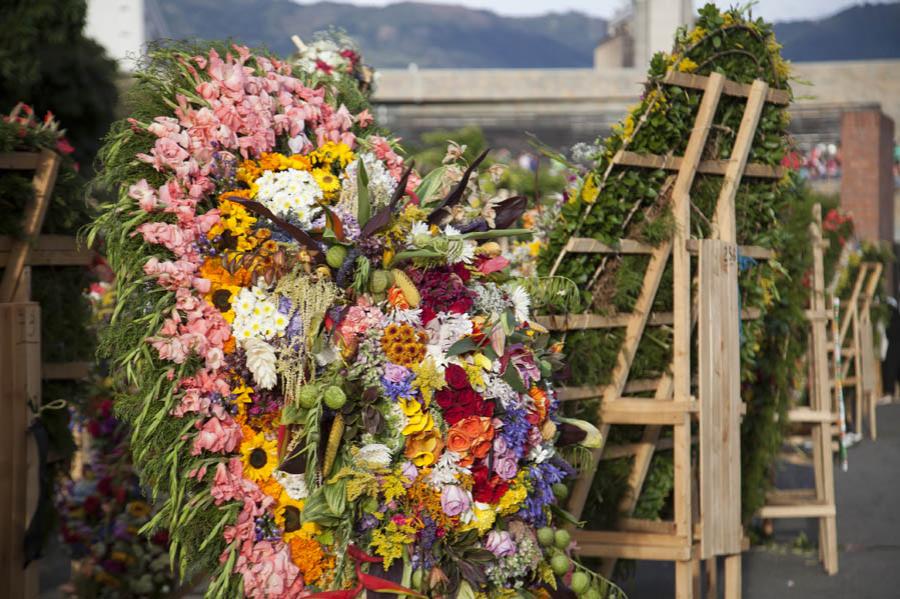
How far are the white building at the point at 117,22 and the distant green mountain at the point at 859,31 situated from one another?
144 meters

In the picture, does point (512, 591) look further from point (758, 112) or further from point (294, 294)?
point (758, 112)

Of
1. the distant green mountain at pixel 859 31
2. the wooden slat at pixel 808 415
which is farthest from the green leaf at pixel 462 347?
the distant green mountain at pixel 859 31

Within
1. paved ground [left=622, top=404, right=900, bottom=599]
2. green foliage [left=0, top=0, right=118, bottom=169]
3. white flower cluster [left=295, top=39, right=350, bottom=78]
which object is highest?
green foliage [left=0, top=0, right=118, bottom=169]

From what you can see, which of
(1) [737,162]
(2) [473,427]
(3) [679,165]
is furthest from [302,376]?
(1) [737,162]

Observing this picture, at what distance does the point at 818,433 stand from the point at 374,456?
4.70 metres

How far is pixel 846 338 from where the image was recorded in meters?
12.5

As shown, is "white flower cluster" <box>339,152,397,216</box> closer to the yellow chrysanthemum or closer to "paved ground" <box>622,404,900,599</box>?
the yellow chrysanthemum

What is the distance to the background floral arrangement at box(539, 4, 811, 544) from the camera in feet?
14.9

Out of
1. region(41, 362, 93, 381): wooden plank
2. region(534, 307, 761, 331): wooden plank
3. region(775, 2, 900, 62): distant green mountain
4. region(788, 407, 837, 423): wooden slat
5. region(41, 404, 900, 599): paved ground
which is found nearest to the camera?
region(534, 307, 761, 331): wooden plank

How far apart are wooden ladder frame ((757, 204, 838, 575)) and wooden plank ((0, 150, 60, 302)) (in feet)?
14.4

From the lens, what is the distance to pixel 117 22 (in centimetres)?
3278

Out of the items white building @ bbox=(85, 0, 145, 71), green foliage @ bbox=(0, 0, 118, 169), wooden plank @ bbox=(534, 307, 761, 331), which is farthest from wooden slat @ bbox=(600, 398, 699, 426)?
white building @ bbox=(85, 0, 145, 71)

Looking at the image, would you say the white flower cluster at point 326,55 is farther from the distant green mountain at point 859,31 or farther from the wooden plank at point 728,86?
the distant green mountain at point 859,31

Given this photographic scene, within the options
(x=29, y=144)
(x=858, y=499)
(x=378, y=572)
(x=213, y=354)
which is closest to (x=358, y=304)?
(x=213, y=354)
